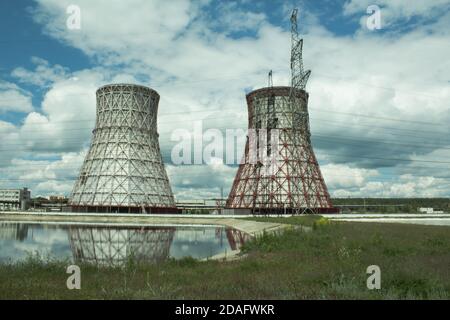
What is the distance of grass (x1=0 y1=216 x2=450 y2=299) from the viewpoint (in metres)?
8.46

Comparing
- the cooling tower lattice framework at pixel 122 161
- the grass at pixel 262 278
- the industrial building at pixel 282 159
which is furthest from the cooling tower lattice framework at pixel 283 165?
the grass at pixel 262 278

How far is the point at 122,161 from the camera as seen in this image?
231 ft

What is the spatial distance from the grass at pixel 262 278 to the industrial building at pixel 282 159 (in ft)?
164

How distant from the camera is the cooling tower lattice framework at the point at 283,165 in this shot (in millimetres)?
67000

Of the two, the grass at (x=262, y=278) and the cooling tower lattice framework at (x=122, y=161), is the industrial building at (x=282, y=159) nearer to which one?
the cooling tower lattice framework at (x=122, y=161)

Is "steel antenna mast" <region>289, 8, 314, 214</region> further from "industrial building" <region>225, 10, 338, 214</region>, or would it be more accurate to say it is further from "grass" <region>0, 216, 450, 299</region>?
"grass" <region>0, 216, 450, 299</region>

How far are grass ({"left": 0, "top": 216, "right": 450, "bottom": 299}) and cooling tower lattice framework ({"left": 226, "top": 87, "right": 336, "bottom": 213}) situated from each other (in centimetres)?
5001

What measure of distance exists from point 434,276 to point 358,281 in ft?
7.47

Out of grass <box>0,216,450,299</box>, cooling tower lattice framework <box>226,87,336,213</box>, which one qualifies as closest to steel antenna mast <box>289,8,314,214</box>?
cooling tower lattice framework <box>226,87,336,213</box>

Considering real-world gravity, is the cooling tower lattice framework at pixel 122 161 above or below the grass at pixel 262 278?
above

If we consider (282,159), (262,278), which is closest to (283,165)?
(282,159)

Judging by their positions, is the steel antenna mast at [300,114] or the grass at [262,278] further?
the steel antenna mast at [300,114]
